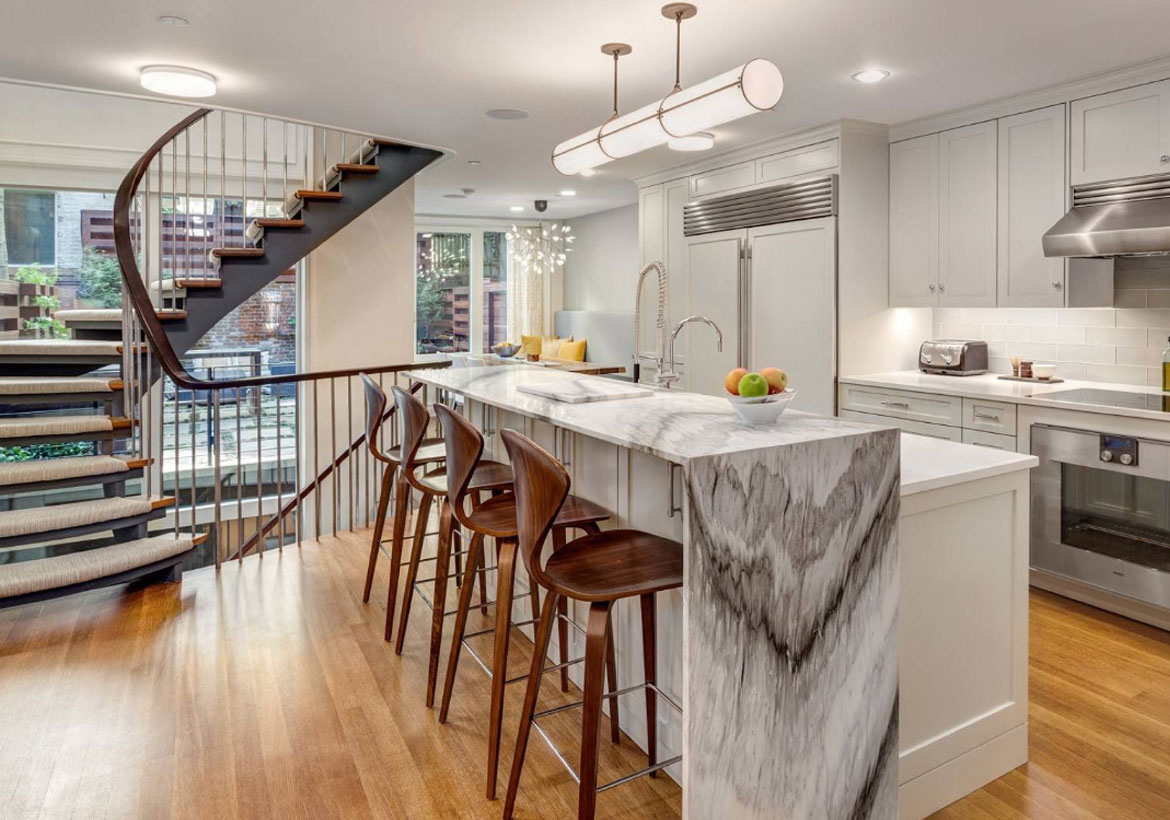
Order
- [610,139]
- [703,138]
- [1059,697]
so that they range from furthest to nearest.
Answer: [703,138] → [610,139] → [1059,697]

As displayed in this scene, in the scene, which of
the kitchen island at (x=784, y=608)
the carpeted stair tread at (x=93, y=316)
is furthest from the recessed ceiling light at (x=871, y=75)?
the carpeted stair tread at (x=93, y=316)

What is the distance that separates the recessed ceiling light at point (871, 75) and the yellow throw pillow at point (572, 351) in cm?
526

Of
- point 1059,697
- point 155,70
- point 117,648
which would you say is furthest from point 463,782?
point 155,70

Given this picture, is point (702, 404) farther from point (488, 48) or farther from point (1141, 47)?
point (1141, 47)

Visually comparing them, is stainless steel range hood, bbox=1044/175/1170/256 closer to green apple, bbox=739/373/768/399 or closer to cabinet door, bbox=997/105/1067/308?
cabinet door, bbox=997/105/1067/308

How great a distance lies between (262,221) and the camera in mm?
4734

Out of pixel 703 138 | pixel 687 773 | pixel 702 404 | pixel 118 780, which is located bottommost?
pixel 118 780

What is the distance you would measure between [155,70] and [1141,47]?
431cm

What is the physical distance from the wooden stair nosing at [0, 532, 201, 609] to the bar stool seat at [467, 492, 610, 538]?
2059 millimetres

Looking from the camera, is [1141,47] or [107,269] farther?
[107,269]

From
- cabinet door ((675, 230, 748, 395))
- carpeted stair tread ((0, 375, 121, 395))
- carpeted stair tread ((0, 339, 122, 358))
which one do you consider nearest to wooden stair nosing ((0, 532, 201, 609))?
carpeted stair tread ((0, 375, 121, 395))

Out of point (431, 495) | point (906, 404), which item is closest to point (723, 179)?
point (906, 404)

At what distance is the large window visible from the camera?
9.33m

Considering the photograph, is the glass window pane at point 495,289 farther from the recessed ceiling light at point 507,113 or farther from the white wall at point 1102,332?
the white wall at point 1102,332
